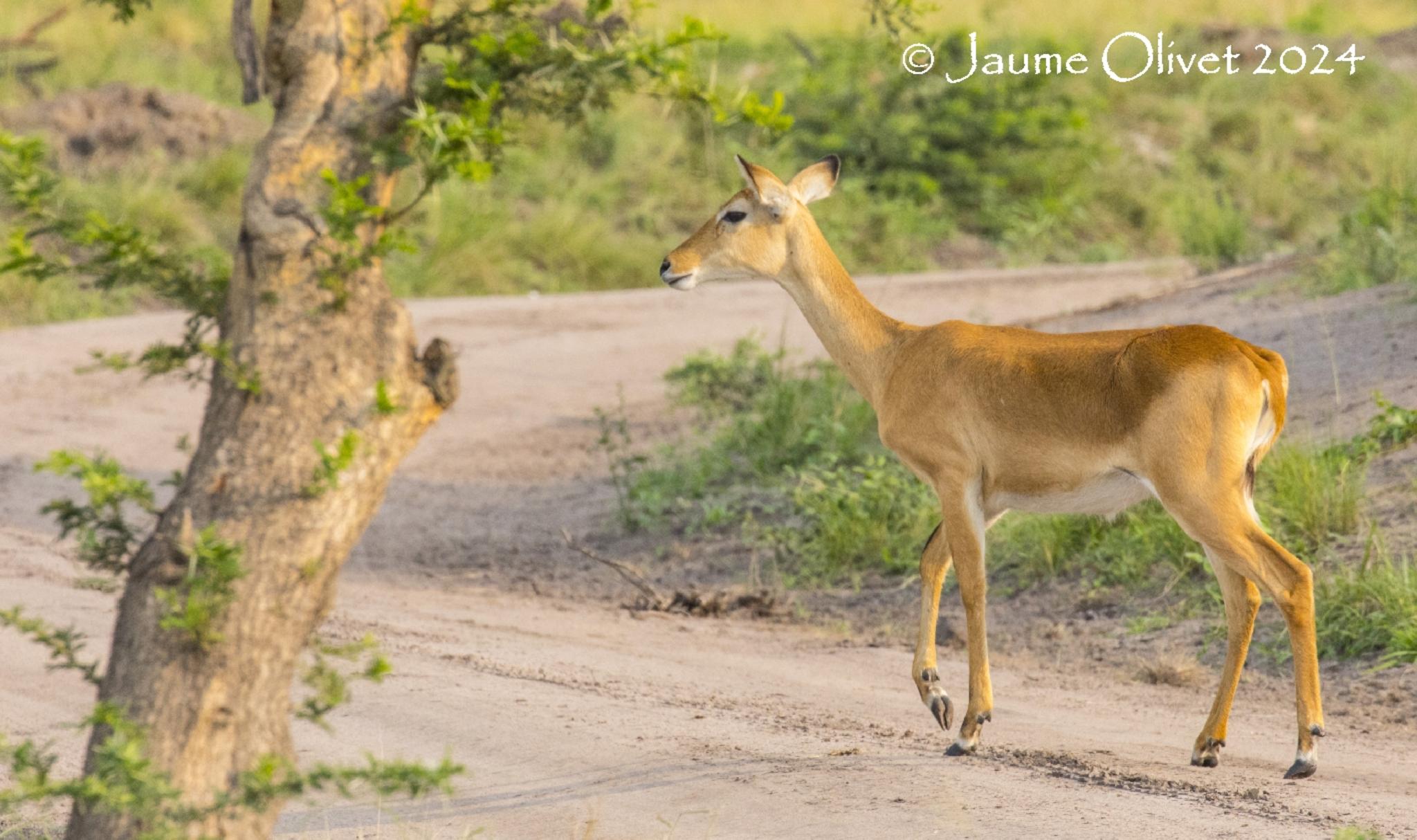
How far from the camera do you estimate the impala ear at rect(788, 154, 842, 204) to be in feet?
22.5

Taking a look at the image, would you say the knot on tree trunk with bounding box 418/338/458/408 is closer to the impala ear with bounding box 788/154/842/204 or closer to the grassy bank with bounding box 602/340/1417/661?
the impala ear with bounding box 788/154/842/204

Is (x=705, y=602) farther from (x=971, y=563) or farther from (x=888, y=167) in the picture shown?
(x=888, y=167)

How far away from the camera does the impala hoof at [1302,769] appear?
18.2ft

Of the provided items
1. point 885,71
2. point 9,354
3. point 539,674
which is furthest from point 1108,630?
point 885,71

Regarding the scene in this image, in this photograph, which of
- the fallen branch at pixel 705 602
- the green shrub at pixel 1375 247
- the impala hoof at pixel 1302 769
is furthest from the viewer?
the green shrub at pixel 1375 247

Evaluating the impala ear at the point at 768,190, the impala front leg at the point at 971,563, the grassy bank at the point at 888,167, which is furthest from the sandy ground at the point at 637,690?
the grassy bank at the point at 888,167

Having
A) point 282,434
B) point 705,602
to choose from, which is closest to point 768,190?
point 705,602

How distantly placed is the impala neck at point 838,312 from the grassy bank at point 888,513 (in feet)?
7.54

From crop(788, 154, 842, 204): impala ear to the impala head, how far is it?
15 centimetres

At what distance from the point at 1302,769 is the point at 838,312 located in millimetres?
2375

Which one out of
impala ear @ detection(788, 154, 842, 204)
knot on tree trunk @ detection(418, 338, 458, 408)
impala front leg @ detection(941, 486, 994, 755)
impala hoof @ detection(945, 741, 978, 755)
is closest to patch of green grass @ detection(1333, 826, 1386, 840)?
impala hoof @ detection(945, 741, 978, 755)

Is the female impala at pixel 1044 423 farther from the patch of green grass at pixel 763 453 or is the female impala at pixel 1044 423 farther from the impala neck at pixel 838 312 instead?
the patch of green grass at pixel 763 453

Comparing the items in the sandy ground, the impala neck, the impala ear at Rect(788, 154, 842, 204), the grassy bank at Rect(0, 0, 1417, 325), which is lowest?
the sandy ground

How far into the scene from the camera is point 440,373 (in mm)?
3961
